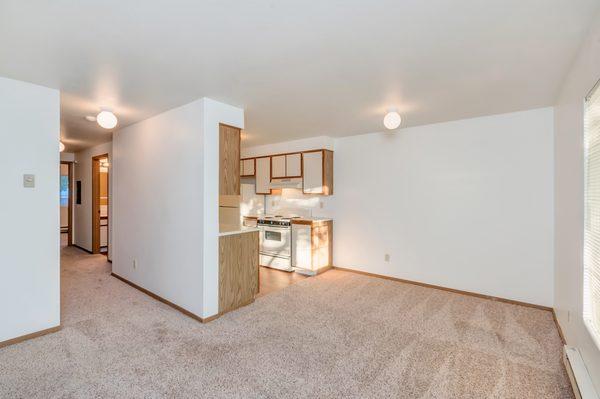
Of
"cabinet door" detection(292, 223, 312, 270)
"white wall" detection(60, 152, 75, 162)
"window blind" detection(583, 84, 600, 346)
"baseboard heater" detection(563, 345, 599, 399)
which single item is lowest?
"baseboard heater" detection(563, 345, 599, 399)

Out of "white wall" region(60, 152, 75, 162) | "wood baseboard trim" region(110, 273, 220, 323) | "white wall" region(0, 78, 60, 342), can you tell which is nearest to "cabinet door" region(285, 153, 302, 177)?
"wood baseboard trim" region(110, 273, 220, 323)

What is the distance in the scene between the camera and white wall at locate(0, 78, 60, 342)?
2.59 meters

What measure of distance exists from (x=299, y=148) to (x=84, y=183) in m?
4.96

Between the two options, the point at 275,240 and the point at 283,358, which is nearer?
the point at 283,358

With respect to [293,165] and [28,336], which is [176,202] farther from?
[293,165]

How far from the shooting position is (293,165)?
527 centimetres

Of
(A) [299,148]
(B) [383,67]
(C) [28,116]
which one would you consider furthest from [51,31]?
(A) [299,148]

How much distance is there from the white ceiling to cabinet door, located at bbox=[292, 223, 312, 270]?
2187mm

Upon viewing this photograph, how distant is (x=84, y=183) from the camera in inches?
260

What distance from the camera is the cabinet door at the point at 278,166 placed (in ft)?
17.8

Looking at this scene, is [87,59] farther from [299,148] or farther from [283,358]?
[299,148]

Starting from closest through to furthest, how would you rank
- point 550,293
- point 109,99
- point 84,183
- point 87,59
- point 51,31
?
point 51,31 → point 87,59 → point 109,99 → point 550,293 → point 84,183

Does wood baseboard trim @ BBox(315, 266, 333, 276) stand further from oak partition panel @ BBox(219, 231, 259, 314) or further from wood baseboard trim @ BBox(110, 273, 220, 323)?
wood baseboard trim @ BBox(110, 273, 220, 323)

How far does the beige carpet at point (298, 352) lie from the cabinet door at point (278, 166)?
2413 millimetres
